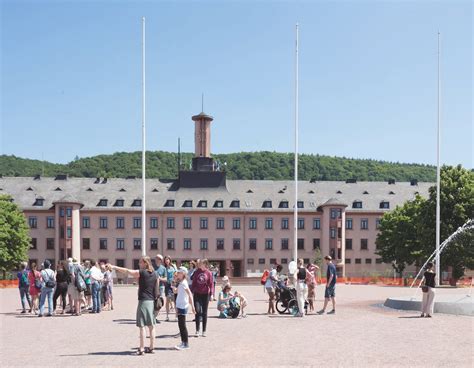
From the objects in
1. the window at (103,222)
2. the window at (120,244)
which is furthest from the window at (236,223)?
Result: the window at (103,222)

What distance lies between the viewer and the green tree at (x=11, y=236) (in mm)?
68356

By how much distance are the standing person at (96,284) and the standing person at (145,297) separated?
9744 millimetres

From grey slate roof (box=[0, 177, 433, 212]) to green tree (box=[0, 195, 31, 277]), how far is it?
13322 millimetres

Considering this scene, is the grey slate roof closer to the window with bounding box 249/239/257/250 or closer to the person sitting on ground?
the window with bounding box 249/239/257/250

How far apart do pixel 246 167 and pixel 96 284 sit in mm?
121672

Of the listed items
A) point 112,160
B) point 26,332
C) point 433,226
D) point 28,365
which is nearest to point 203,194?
point 433,226

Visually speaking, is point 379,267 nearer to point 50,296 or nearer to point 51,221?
point 51,221

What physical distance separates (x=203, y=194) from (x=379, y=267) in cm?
2493

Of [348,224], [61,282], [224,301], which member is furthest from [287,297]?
[348,224]

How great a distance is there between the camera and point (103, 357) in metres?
15.2

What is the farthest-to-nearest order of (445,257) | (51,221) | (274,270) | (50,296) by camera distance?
(51,221) → (445,257) → (274,270) → (50,296)

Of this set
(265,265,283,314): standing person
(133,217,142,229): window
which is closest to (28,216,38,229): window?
(133,217,142,229): window

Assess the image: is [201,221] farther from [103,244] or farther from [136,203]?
[103,244]

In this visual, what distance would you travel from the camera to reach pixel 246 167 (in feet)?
482
